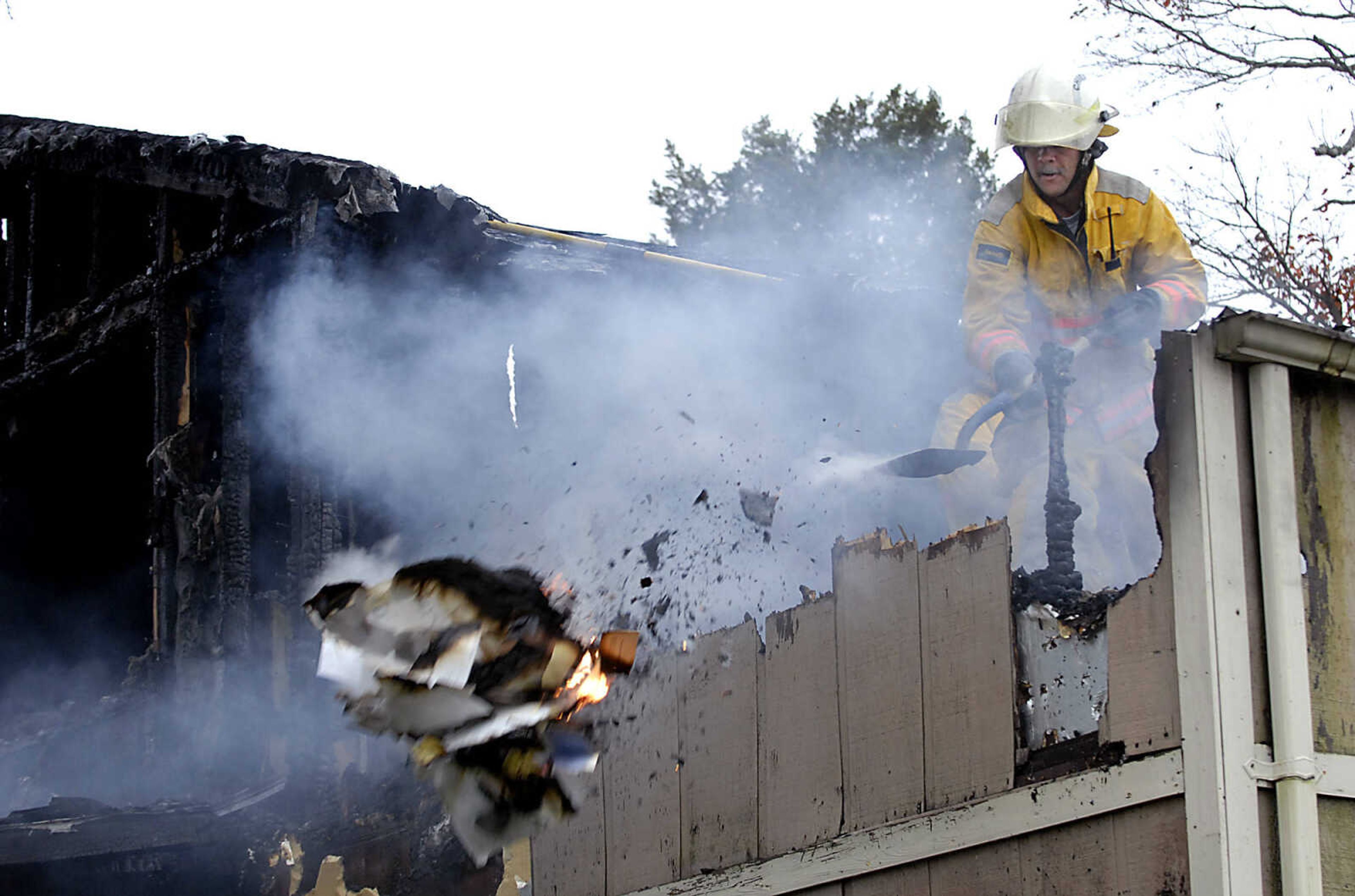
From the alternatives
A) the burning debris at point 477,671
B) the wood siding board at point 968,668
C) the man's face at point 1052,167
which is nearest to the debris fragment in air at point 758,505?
the burning debris at point 477,671

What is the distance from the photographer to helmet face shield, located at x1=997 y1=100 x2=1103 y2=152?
4.39 m

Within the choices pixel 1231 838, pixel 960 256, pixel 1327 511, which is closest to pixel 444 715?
pixel 1231 838

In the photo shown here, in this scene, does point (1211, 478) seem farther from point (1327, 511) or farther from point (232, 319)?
point (232, 319)

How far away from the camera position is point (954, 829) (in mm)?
3113

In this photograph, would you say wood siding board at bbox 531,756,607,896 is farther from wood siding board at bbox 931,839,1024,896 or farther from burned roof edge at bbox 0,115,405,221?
burned roof edge at bbox 0,115,405,221

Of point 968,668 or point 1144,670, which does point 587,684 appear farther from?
point 1144,670

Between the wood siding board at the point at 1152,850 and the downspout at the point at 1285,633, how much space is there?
204mm

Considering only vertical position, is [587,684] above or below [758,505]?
below

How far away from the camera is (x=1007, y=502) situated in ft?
14.2

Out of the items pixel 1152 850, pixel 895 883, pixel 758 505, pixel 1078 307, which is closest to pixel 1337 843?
pixel 1152 850

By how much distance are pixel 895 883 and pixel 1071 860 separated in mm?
538

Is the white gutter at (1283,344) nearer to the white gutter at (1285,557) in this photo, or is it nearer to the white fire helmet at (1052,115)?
the white gutter at (1285,557)

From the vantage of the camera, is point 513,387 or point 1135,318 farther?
point 513,387

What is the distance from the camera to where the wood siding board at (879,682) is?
129 inches
